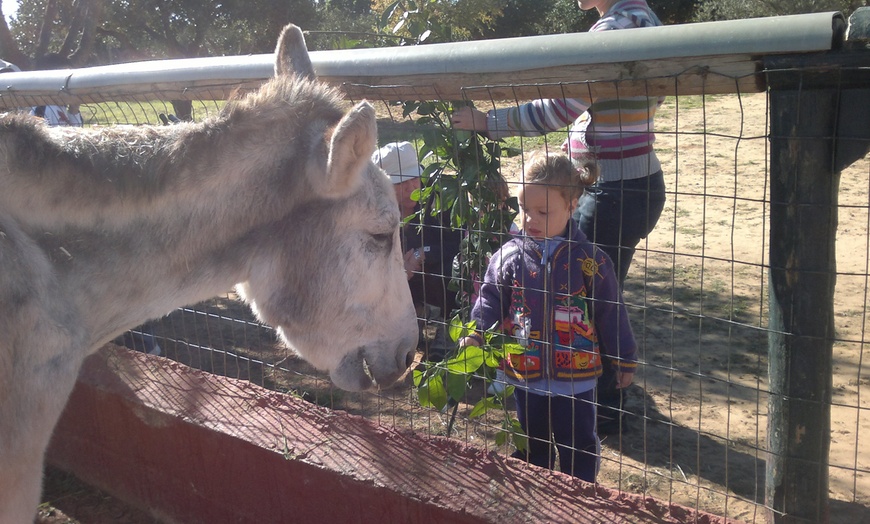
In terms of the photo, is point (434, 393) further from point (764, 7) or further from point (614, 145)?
point (764, 7)

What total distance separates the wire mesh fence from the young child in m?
0.15

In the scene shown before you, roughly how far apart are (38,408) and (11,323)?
306mm

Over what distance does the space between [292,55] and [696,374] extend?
2084 mm

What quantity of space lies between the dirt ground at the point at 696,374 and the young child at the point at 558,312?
20 centimetres

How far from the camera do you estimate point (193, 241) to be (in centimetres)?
265

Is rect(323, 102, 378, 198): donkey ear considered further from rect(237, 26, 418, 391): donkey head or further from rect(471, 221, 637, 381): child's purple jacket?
rect(471, 221, 637, 381): child's purple jacket

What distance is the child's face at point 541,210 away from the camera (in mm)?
3309

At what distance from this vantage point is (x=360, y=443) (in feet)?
11.3

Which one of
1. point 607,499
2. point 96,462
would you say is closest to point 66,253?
point 607,499

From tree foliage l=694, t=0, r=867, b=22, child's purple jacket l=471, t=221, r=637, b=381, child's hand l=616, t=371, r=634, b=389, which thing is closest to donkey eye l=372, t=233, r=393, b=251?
child's purple jacket l=471, t=221, r=637, b=381

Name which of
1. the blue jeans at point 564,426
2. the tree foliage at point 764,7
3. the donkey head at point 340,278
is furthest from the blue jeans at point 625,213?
the tree foliage at point 764,7

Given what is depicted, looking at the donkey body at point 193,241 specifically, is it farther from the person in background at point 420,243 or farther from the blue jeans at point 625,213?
the person in background at point 420,243

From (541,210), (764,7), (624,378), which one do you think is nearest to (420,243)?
(541,210)

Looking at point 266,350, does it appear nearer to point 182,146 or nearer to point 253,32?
point 182,146
